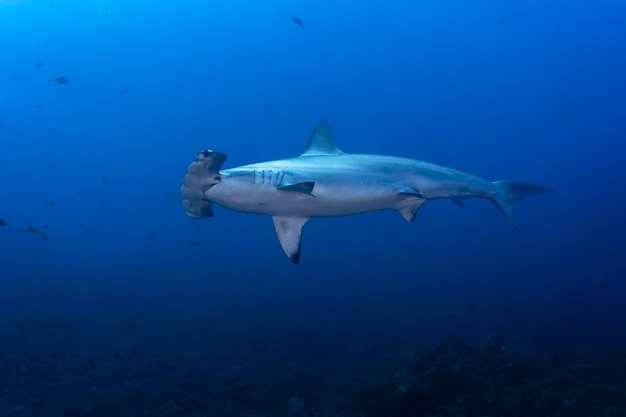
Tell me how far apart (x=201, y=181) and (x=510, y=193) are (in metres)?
5.12

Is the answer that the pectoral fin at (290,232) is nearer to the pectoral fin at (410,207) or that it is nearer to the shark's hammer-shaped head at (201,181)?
the shark's hammer-shaped head at (201,181)

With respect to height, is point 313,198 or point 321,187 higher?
point 321,187

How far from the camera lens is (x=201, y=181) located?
529cm

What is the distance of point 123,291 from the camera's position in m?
34.4

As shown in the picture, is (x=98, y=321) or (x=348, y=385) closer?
(x=348, y=385)

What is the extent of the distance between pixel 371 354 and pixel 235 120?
7957cm

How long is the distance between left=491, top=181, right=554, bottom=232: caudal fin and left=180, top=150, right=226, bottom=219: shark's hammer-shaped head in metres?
4.59

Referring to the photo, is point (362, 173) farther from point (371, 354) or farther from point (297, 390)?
point (371, 354)

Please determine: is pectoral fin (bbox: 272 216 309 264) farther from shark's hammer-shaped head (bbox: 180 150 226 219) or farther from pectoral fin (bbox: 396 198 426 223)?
pectoral fin (bbox: 396 198 426 223)

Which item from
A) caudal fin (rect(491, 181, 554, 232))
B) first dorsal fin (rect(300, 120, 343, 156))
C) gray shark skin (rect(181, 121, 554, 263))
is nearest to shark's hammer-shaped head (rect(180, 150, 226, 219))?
gray shark skin (rect(181, 121, 554, 263))

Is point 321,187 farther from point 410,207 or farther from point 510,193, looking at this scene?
point 510,193

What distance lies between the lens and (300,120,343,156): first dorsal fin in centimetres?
724

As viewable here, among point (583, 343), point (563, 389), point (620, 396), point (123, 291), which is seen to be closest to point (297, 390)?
point (563, 389)

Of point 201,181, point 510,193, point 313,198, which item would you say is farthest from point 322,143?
point 510,193
